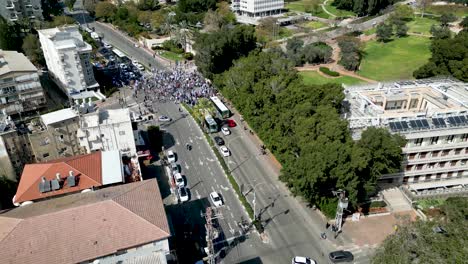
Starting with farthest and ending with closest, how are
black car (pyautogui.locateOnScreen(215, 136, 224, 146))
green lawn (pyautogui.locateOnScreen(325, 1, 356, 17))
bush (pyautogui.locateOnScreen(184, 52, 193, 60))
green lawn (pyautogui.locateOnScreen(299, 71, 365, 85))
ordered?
Answer: green lawn (pyautogui.locateOnScreen(325, 1, 356, 17)) → bush (pyautogui.locateOnScreen(184, 52, 193, 60)) → green lawn (pyautogui.locateOnScreen(299, 71, 365, 85)) → black car (pyautogui.locateOnScreen(215, 136, 224, 146))

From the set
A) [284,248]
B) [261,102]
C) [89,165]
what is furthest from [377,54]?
[89,165]

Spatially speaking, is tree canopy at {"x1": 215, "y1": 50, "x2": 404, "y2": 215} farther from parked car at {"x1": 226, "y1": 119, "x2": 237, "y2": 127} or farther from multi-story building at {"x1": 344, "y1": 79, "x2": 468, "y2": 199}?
parked car at {"x1": 226, "y1": 119, "x2": 237, "y2": 127}

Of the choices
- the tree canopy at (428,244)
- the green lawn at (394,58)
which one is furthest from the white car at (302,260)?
the green lawn at (394,58)

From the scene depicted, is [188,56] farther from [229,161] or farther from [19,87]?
[229,161]

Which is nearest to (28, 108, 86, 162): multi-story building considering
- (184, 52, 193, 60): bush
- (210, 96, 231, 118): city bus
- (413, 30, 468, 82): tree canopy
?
(210, 96, 231, 118): city bus

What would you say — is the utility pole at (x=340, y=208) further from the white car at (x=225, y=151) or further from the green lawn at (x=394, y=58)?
the green lawn at (x=394, y=58)
